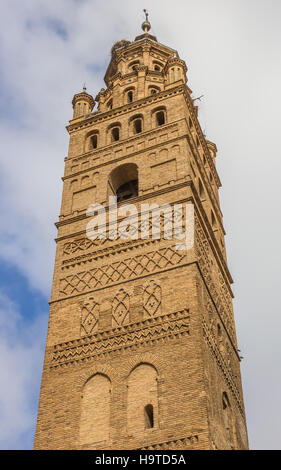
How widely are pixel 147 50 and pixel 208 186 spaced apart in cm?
804

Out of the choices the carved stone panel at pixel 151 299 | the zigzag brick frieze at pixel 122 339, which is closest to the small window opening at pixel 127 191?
the carved stone panel at pixel 151 299

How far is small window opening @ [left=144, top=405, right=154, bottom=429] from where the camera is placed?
1381 cm

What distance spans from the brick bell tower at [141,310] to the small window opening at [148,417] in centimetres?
2

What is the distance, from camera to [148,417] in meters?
14.0

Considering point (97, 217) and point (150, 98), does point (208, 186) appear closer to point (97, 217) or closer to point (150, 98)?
point (150, 98)

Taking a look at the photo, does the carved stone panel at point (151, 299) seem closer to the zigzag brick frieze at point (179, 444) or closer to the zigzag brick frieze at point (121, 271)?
the zigzag brick frieze at point (121, 271)

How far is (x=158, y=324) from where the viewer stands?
1525 cm

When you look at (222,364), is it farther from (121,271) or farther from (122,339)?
(121,271)

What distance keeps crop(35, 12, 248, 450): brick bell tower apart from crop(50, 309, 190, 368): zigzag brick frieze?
1.0 inches

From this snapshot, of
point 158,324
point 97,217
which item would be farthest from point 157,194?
point 158,324

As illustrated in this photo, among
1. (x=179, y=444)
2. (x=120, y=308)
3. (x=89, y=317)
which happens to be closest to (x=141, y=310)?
(x=120, y=308)

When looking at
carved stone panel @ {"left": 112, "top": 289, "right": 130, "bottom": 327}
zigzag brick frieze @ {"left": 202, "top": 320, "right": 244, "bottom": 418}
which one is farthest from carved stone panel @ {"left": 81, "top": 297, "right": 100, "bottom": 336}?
zigzag brick frieze @ {"left": 202, "top": 320, "right": 244, "bottom": 418}

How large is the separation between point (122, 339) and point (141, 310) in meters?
0.82

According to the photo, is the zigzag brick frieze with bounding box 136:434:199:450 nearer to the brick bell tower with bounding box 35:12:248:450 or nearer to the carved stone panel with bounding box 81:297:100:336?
the brick bell tower with bounding box 35:12:248:450
